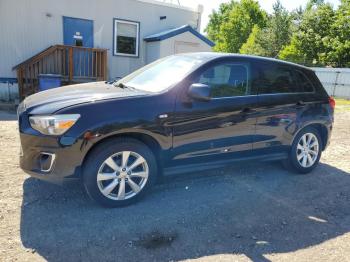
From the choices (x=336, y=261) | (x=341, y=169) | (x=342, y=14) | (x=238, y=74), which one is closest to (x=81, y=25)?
(x=238, y=74)

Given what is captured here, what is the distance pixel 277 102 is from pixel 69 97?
9.25 ft

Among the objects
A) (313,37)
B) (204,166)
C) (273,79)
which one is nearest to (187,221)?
(204,166)

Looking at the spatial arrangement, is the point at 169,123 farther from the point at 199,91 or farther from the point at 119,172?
the point at 119,172

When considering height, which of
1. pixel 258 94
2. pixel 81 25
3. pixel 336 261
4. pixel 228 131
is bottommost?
pixel 336 261

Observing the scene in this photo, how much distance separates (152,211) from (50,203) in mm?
1166

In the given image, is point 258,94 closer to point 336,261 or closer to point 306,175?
point 306,175

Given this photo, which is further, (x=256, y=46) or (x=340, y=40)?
(x=256, y=46)

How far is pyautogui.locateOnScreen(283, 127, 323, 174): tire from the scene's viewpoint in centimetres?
512

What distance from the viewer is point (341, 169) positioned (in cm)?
567

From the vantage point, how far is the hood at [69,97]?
3.53 meters

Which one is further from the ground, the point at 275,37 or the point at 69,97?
the point at 275,37

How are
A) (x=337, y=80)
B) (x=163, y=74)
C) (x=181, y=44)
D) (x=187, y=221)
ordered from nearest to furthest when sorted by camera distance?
(x=187, y=221) → (x=163, y=74) → (x=181, y=44) → (x=337, y=80)

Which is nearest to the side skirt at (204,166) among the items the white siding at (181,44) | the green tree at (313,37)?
the white siding at (181,44)

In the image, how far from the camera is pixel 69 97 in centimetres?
375
